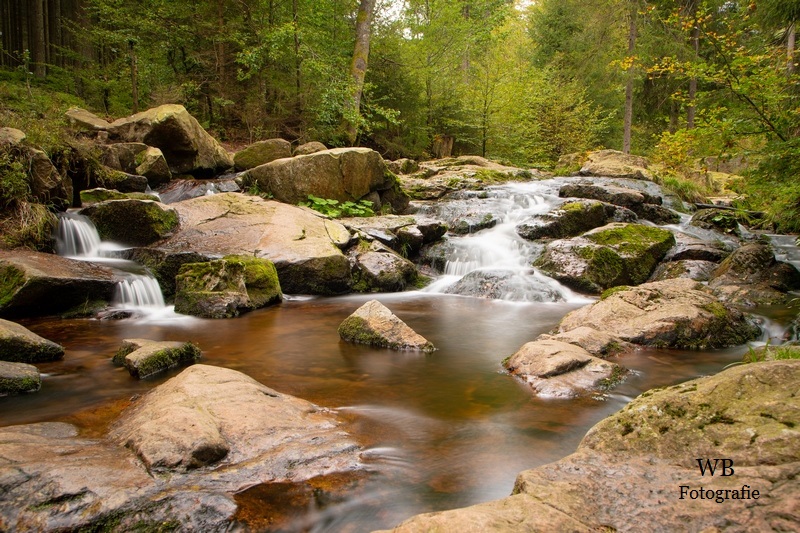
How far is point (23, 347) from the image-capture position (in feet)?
14.9

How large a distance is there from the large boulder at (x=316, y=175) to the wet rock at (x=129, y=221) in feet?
10.5

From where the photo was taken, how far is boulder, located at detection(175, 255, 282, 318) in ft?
22.9

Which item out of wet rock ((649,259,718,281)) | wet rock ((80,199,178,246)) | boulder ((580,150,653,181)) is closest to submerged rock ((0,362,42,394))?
wet rock ((80,199,178,246))

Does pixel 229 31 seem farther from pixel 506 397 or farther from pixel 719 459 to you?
pixel 719 459

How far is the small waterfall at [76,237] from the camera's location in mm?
7781

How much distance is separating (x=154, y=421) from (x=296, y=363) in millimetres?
2325

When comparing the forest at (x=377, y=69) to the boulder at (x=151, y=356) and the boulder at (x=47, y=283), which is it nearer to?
the boulder at (x=47, y=283)

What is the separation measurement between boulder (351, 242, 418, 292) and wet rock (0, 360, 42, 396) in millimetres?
5620

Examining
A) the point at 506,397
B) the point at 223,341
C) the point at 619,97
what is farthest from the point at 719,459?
the point at 619,97

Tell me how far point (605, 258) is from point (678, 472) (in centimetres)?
761

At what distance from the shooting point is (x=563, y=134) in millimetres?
22047

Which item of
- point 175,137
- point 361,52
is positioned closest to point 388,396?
point 175,137

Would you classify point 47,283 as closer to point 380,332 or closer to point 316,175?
point 380,332

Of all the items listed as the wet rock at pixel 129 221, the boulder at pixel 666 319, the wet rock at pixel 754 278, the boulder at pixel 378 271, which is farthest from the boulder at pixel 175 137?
the wet rock at pixel 754 278
